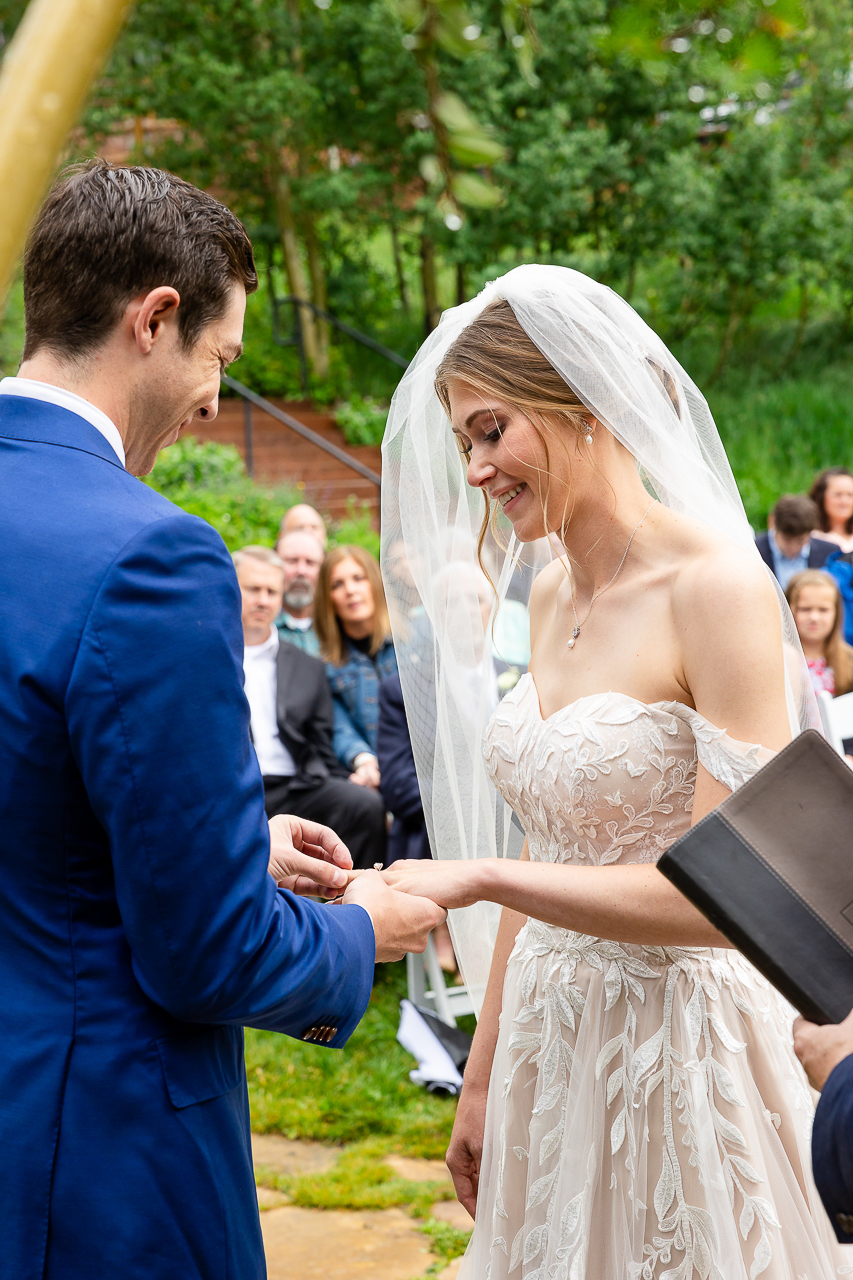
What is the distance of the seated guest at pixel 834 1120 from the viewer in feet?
4.24

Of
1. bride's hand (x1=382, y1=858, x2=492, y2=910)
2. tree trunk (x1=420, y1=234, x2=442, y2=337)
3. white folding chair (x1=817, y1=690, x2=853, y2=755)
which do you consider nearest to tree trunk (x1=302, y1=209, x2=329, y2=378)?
tree trunk (x1=420, y1=234, x2=442, y2=337)

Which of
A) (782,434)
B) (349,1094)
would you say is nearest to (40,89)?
(349,1094)

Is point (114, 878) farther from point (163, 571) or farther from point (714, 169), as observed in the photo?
point (714, 169)

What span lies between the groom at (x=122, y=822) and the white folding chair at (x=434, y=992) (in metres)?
3.70

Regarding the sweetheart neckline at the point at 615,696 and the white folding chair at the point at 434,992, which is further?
the white folding chair at the point at 434,992

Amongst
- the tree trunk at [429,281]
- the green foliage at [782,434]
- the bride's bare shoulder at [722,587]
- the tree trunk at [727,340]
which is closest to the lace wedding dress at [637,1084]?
the bride's bare shoulder at [722,587]

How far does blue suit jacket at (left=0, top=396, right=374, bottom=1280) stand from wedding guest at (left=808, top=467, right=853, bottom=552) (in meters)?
7.28

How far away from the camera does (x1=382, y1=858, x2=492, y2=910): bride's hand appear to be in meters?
1.90

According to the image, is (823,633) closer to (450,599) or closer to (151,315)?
(450,599)

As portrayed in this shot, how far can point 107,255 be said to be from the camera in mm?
1452

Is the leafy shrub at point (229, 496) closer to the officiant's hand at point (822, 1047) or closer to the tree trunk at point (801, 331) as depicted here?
the officiant's hand at point (822, 1047)

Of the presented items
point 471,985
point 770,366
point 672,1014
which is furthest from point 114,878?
point 770,366

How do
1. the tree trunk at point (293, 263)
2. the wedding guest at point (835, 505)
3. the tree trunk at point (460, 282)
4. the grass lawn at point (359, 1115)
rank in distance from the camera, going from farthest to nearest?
the tree trunk at point (293, 263) < the tree trunk at point (460, 282) < the wedding guest at point (835, 505) < the grass lawn at point (359, 1115)

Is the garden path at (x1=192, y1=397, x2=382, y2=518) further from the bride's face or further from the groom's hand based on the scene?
the groom's hand
